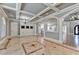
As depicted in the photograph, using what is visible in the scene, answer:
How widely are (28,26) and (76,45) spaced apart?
3.32 feet

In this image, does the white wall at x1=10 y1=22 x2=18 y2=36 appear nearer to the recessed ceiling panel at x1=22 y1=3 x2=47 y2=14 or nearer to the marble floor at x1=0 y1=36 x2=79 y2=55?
the marble floor at x1=0 y1=36 x2=79 y2=55

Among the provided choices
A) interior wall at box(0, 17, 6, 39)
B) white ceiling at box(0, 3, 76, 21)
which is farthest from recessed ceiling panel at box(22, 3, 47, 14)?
interior wall at box(0, 17, 6, 39)

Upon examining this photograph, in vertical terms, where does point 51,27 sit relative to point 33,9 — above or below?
below

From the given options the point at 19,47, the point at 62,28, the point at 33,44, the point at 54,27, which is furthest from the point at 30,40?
the point at 62,28

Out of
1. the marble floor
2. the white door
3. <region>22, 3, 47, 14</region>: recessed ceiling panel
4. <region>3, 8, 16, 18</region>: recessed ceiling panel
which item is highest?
<region>22, 3, 47, 14</region>: recessed ceiling panel

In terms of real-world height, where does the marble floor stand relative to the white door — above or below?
below

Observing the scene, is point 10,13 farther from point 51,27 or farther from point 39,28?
point 51,27

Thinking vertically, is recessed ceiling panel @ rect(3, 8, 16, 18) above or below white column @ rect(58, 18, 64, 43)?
above

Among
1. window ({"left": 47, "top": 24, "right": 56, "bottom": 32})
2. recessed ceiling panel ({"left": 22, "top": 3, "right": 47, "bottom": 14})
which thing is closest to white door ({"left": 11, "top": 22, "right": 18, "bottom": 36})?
recessed ceiling panel ({"left": 22, "top": 3, "right": 47, "bottom": 14})

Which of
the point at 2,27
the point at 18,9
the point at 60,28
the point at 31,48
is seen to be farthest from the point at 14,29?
the point at 60,28

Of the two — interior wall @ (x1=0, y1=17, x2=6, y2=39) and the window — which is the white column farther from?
interior wall @ (x1=0, y1=17, x2=6, y2=39)

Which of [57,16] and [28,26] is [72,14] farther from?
[28,26]

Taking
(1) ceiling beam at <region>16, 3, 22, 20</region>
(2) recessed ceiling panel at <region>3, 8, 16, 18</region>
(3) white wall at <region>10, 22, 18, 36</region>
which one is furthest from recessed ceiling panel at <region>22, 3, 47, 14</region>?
(3) white wall at <region>10, 22, 18, 36</region>

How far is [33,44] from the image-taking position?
2.16 m
